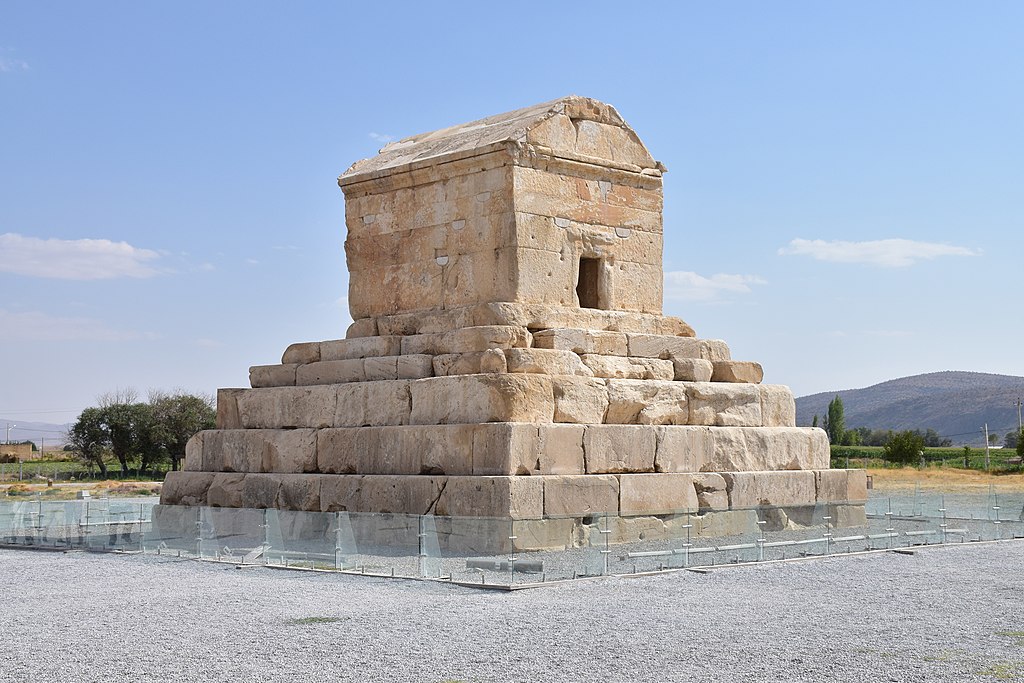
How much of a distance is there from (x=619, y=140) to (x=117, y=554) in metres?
7.85

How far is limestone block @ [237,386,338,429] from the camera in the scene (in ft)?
51.9

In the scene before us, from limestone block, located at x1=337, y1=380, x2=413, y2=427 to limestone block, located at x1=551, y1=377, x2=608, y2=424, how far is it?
1.72 metres

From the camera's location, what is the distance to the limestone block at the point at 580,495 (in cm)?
1345

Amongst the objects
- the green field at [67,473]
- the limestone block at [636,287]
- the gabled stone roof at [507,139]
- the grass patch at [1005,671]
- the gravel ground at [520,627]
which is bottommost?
the grass patch at [1005,671]

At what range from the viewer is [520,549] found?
454 inches

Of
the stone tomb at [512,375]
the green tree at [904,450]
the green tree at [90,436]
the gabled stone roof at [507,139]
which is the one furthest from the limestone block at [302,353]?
the green tree at [904,450]

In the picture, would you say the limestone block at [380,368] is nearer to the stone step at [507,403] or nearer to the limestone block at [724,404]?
the stone step at [507,403]

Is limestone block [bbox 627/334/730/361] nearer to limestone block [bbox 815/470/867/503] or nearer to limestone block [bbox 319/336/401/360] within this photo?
limestone block [bbox 815/470/867/503]

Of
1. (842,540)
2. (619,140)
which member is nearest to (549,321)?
(619,140)

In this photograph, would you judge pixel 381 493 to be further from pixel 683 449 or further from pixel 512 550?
pixel 683 449

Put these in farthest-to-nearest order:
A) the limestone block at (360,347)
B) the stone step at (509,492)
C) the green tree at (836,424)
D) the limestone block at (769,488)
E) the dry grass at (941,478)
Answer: the green tree at (836,424), the dry grass at (941,478), the limestone block at (360,347), the limestone block at (769,488), the stone step at (509,492)

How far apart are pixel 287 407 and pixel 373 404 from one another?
1.63m

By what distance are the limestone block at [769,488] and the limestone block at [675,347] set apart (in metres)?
1.68

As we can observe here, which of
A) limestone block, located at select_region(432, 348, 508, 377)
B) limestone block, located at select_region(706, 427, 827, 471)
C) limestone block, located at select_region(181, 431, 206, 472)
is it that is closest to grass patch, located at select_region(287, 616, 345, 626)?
limestone block, located at select_region(432, 348, 508, 377)
